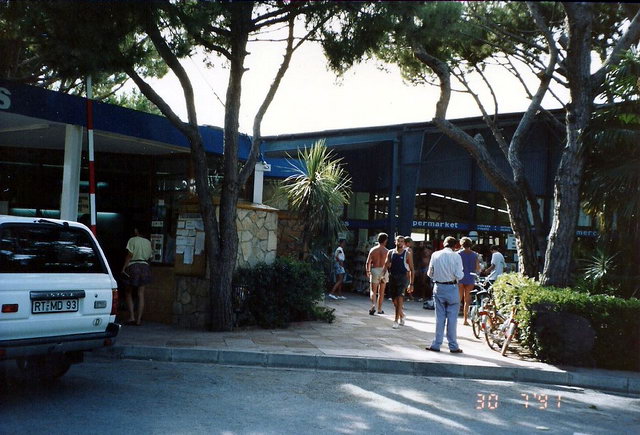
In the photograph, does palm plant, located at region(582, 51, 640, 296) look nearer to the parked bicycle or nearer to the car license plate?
the parked bicycle

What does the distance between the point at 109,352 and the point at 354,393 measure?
378 cm

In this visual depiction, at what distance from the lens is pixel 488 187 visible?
23750 millimetres

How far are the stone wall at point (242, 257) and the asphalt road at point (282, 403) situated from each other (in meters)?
3.00

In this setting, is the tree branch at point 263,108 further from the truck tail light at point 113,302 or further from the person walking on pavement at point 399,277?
the truck tail light at point 113,302

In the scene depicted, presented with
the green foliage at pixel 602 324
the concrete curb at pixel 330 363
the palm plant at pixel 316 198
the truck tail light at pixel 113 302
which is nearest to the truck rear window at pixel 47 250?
the truck tail light at pixel 113 302

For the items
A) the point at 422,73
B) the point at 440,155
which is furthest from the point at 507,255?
the point at 422,73

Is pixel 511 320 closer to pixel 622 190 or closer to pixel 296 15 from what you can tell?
pixel 622 190

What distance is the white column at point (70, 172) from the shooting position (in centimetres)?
1163

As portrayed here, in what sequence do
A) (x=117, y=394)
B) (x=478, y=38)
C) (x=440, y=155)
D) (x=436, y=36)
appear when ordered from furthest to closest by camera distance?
(x=440, y=155) < (x=478, y=38) < (x=436, y=36) < (x=117, y=394)

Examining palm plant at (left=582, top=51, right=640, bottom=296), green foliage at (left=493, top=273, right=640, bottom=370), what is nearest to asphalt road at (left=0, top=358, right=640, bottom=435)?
green foliage at (left=493, top=273, right=640, bottom=370)

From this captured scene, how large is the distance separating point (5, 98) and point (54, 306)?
530cm

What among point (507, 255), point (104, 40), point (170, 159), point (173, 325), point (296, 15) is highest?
point (296, 15)

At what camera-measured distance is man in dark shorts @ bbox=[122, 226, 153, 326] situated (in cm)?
1205

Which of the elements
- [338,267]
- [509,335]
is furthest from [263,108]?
[338,267]
